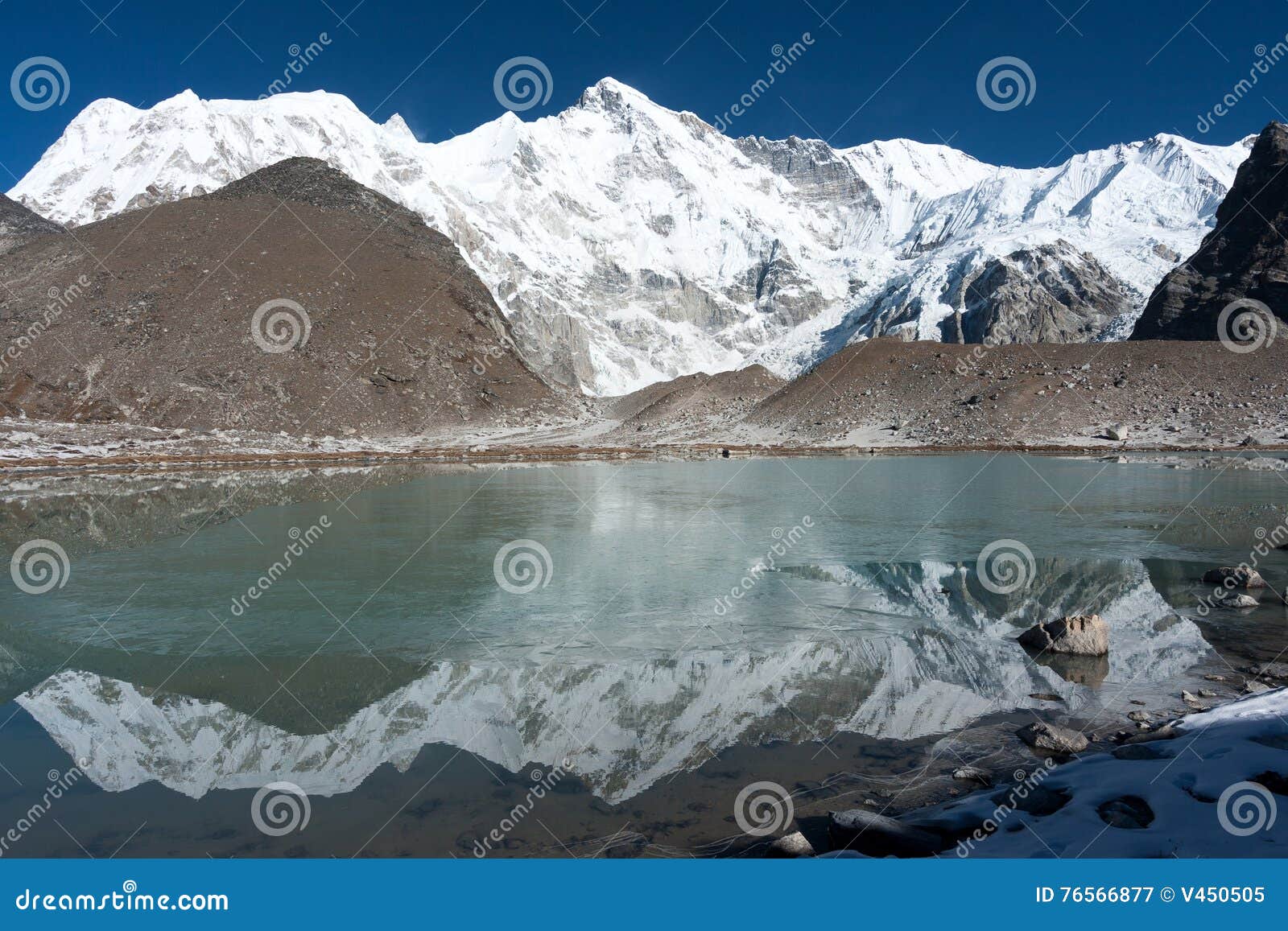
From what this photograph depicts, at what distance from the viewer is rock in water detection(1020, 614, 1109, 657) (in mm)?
10211

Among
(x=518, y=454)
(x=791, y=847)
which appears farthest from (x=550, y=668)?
(x=518, y=454)

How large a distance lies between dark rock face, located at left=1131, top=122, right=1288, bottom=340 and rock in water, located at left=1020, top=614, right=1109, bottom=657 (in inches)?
4706

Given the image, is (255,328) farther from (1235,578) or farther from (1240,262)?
(1240,262)

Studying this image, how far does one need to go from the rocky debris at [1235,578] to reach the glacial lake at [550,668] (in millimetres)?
426

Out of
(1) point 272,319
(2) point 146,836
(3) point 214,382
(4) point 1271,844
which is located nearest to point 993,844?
(4) point 1271,844

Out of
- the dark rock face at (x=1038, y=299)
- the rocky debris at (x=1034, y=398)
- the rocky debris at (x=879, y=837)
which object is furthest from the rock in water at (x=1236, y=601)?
the dark rock face at (x=1038, y=299)

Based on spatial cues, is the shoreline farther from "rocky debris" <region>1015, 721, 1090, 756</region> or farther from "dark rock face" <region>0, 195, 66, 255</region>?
"dark rock face" <region>0, 195, 66, 255</region>

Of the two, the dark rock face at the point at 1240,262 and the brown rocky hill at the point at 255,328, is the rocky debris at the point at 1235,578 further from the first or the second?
A: the dark rock face at the point at 1240,262

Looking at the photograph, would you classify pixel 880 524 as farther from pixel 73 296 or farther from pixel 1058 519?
pixel 73 296

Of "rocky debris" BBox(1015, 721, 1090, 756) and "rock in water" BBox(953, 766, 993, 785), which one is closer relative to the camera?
"rock in water" BBox(953, 766, 993, 785)

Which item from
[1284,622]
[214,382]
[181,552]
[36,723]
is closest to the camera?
[36,723]

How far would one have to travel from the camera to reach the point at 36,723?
8.01 m

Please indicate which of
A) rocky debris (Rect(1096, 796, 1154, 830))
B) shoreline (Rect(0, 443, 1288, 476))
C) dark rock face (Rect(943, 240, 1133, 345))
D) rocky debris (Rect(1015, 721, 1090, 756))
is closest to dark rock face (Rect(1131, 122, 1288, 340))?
dark rock face (Rect(943, 240, 1133, 345))

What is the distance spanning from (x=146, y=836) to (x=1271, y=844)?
7.60 meters
